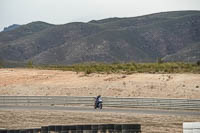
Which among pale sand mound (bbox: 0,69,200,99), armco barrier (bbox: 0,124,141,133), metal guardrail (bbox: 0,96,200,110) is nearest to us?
armco barrier (bbox: 0,124,141,133)

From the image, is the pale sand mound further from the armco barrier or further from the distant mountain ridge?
the distant mountain ridge

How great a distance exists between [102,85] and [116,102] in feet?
45.9

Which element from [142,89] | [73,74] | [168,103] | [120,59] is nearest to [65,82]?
Answer: [73,74]

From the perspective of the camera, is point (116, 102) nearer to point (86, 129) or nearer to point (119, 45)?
point (86, 129)

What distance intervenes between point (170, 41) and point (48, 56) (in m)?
55.8

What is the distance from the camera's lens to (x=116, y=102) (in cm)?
3681

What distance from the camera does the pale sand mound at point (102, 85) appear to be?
4619 centimetres

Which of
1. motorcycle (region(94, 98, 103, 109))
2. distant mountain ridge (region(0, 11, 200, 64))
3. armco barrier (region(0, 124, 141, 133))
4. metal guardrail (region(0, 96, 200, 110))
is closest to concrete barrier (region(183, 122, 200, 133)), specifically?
Answer: armco barrier (region(0, 124, 141, 133))

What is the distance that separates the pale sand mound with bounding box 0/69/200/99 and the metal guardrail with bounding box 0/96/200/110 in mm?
8116

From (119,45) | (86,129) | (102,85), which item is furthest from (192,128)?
(119,45)

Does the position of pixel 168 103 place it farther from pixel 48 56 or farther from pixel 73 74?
pixel 48 56

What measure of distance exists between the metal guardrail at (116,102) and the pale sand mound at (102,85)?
26.6ft

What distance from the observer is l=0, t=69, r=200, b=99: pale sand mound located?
1818 inches

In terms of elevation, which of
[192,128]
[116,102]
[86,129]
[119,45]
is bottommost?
[116,102]
